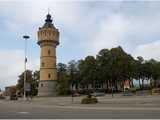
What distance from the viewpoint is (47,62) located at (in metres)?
95.2

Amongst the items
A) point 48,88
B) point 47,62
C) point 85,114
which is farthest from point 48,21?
point 85,114

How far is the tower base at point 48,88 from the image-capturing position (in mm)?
94375

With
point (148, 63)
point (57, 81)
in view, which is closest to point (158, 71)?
point (148, 63)

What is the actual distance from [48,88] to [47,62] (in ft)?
24.4

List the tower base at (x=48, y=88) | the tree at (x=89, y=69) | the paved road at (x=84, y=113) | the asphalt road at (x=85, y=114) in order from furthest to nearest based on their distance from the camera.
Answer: the tree at (x=89, y=69), the tower base at (x=48, y=88), the paved road at (x=84, y=113), the asphalt road at (x=85, y=114)

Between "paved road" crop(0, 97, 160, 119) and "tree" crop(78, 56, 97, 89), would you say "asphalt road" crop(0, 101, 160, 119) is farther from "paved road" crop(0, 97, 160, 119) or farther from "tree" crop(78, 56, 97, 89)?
"tree" crop(78, 56, 97, 89)

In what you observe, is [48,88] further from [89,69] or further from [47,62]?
[89,69]

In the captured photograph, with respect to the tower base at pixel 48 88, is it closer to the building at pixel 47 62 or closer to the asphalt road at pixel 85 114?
the building at pixel 47 62

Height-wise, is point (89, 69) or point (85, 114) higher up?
point (89, 69)

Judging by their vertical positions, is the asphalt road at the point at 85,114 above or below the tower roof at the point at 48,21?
below

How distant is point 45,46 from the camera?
314 ft

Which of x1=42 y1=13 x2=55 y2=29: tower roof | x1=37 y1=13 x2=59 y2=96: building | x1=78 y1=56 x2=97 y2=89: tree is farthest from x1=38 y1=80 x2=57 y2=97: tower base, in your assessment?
x1=42 y1=13 x2=55 y2=29: tower roof

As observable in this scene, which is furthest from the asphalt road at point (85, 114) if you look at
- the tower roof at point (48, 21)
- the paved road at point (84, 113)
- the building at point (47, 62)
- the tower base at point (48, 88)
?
the tower roof at point (48, 21)

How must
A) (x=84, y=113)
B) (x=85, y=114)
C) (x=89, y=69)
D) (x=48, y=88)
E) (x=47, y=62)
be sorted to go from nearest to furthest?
(x=85, y=114) → (x=84, y=113) → (x=48, y=88) → (x=47, y=62) → (x=89, y=69)
